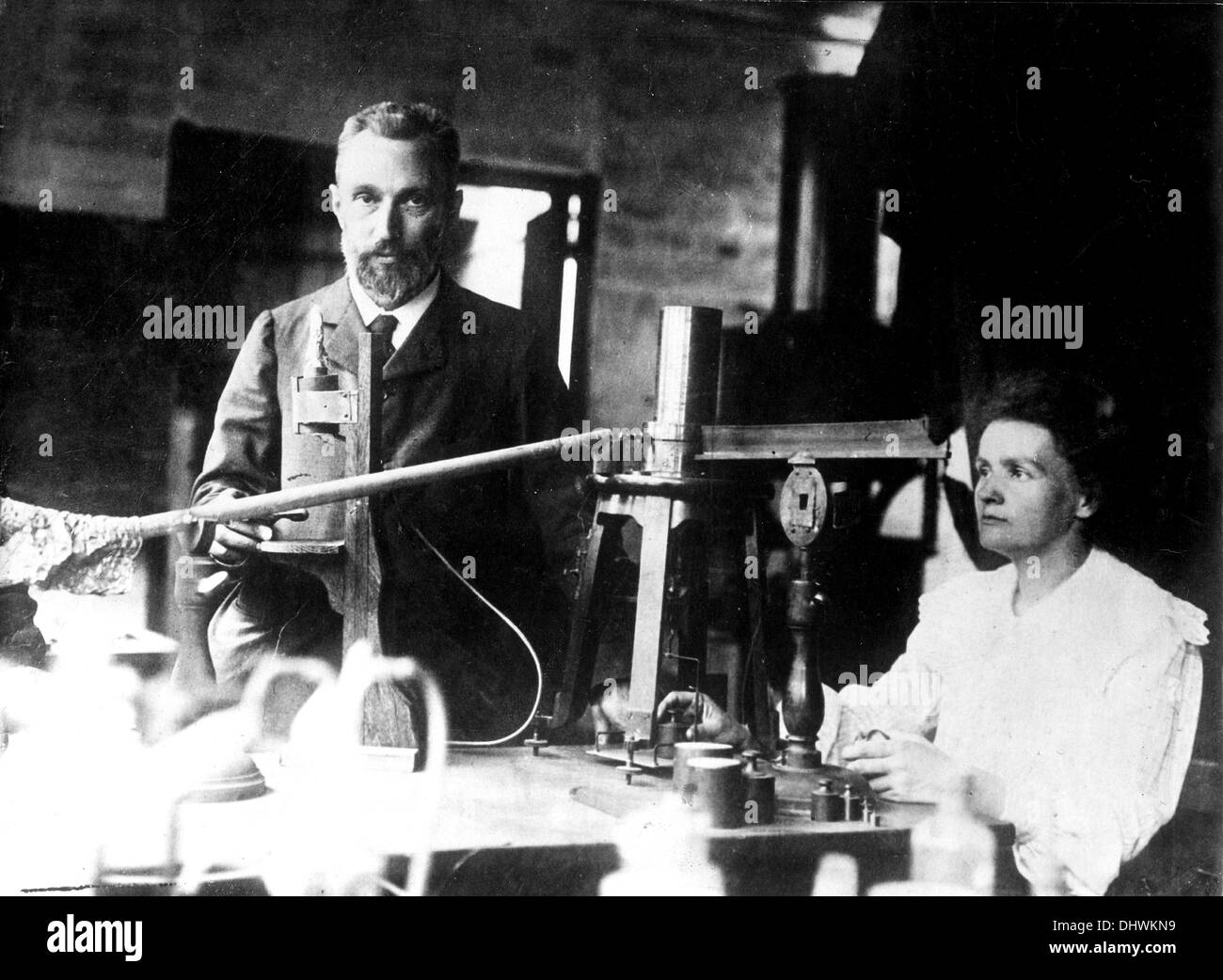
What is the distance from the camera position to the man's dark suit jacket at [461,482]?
2.62 metres

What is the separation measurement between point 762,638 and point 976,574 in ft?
1.79

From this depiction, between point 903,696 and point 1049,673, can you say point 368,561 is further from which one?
point 1049,673

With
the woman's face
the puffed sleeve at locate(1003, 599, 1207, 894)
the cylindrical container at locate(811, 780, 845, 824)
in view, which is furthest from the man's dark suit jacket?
the puffed sleeve at locate(1003, 599, 1207, 894)

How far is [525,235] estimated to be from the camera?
2684mm

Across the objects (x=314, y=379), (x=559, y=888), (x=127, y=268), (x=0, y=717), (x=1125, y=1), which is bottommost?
(x=559, y=888)

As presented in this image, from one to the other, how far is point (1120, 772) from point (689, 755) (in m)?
1.06

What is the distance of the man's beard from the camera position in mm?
2629

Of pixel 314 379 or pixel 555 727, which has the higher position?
pixel 314 379

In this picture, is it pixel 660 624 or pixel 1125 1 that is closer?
pixel 660 624

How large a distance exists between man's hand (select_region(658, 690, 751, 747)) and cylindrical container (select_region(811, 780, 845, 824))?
9.1 inches

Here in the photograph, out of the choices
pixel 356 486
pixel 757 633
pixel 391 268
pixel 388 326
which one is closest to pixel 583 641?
pixel 757 633

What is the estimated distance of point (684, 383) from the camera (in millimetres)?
2672

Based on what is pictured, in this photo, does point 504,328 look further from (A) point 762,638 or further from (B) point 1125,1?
(B) point 1125,1
